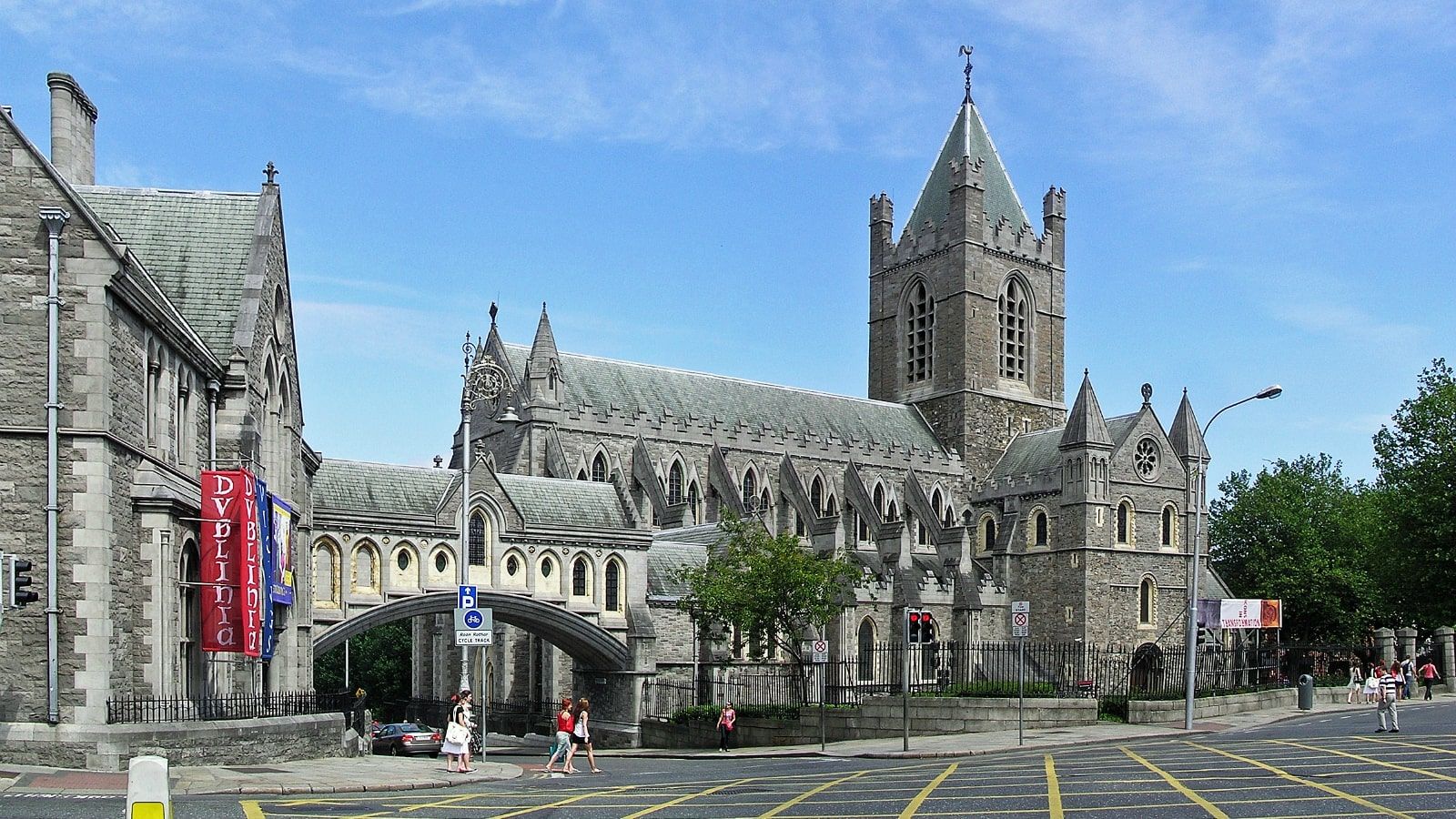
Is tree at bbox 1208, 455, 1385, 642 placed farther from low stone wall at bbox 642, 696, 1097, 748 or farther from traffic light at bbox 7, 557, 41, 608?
traffic light at bbox 7, 557, 41, 608

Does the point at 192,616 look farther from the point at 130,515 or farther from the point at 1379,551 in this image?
the point at 1379,551

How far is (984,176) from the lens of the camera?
7456cm

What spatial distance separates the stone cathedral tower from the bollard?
63236 mm

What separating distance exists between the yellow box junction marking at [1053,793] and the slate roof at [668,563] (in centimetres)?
2568

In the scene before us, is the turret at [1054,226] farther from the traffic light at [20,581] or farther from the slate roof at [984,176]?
the traffic light at [20,581]

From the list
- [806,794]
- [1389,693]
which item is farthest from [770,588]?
[806,794]

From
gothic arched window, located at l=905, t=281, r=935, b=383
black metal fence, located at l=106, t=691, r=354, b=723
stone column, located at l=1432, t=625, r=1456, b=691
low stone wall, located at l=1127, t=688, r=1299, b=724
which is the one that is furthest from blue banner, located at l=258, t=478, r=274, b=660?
gothic arched window, located at l=905, t=281, r=935, b=383

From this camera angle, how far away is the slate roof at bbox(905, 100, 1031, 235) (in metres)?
75.1

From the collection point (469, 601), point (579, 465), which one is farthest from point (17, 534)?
point (579, 465)

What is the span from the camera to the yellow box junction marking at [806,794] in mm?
16484

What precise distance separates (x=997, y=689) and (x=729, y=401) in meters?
30.6

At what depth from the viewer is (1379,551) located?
58.1 meters

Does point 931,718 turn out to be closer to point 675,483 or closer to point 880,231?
point 675,483

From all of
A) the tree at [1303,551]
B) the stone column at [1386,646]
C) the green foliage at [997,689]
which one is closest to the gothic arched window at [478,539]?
the green foliage at [997,689]
